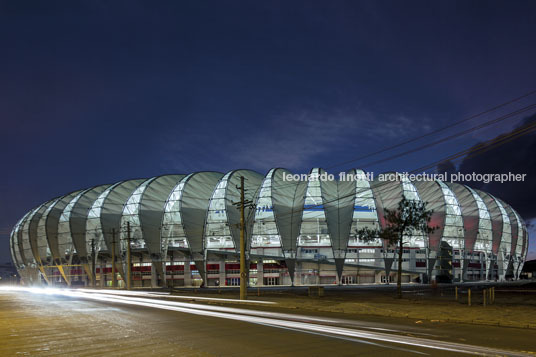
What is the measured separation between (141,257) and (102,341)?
7199 cm

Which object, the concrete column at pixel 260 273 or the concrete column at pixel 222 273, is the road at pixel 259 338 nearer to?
the concrete column at pixel 260 273

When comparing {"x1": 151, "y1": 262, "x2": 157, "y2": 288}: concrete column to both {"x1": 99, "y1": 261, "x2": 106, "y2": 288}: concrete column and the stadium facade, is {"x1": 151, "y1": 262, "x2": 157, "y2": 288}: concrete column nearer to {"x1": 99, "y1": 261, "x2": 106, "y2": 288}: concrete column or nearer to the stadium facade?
the stadium facade

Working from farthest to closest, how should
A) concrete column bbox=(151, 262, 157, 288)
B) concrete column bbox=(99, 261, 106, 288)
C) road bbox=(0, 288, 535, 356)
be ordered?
concrete column bbox=(99, 261, 106, 288), concrete column bbox=(151, 262, 157, 288), road bbox=(0, 288, 535, 356)

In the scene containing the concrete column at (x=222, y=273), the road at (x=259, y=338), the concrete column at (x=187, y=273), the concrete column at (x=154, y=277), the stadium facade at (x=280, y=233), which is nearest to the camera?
the road at (x=259, y=338)

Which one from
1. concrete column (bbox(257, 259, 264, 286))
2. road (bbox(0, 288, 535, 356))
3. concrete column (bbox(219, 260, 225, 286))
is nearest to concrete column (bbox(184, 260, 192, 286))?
concrete column (bbox(219, 260, 225, 286))

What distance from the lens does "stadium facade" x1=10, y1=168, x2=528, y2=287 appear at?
2800 inches

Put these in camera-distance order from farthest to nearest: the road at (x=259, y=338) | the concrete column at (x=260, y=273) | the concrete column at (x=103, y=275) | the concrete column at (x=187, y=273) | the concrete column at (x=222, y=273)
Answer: the concrete column at (x=103, y=275) → the concrete column at (x=187, y=273) → the concrete column at (x=222, y=273) → the concrete column at (x=260, y=273) → the road at (x=259, y=338)

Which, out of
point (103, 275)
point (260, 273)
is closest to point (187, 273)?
point (260, 273)

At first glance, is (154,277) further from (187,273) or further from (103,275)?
(103,275)

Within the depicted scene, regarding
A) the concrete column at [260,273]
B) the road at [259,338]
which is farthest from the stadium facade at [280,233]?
the road at [259,338]

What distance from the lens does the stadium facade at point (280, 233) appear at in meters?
71.1

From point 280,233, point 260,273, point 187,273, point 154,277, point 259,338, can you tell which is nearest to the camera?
point 259,338

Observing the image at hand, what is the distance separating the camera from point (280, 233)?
7131cm

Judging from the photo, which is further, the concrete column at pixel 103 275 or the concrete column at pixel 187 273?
the concrete column at pixel 103 275
